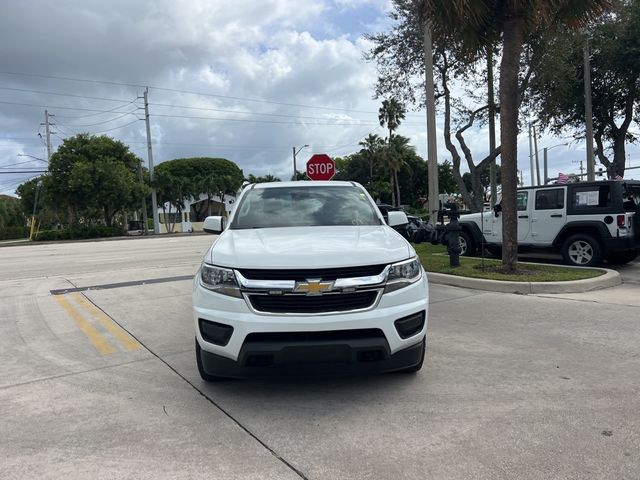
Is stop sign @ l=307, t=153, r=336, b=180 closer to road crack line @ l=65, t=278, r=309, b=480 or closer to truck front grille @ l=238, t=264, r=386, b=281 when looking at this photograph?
road crack line @ l=65, t=278, r=309, b=480

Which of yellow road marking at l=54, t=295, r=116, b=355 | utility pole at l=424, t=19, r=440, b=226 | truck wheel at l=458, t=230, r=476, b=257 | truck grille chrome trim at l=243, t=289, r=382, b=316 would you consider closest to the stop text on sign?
utility pole at l=424, t=19, r=440, b=226

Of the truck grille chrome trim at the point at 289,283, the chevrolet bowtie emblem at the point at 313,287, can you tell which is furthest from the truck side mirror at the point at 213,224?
the chevrolet bowtie emblem at the point at 313,287

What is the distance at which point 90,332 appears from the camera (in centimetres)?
679

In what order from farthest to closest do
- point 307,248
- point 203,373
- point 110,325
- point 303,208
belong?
point 110,325 → point 303,208 → point 203,373 → point 307,248

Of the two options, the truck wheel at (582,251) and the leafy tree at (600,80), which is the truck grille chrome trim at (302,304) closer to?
the truck wheel at (582,251)

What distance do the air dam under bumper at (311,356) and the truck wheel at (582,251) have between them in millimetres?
8460

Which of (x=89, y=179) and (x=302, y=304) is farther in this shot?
(x=89, y=179)

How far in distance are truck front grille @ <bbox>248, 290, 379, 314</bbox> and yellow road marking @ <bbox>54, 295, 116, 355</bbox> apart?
114 inches

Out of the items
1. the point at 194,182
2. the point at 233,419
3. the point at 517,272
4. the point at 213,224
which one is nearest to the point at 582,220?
the point at 517,272

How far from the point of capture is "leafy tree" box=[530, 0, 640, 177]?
605 inches

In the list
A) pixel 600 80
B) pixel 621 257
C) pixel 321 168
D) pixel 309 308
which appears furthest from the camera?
pixel 600 80

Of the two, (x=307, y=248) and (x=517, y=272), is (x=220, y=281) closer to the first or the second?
(x=307, y=248)

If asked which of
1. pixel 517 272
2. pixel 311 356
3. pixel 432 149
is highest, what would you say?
pixel 432 149

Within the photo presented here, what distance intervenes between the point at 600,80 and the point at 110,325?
20.3 m
